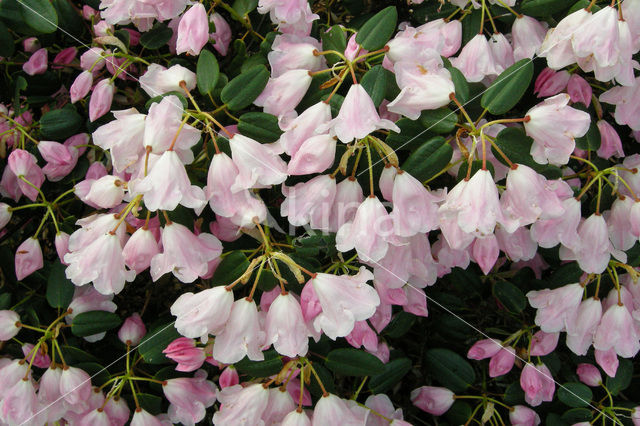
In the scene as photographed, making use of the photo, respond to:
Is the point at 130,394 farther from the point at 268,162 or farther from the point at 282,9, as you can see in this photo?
the point at 282,9

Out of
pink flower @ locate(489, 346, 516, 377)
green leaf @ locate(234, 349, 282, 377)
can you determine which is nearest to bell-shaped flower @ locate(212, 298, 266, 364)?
green leaf @ locate(234, 349, 282, 377)

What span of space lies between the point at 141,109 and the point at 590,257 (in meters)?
0.78

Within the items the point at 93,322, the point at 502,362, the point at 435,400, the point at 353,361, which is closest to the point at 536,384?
the point at 502,362

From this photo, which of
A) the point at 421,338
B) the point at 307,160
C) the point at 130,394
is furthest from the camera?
the point at 421,338

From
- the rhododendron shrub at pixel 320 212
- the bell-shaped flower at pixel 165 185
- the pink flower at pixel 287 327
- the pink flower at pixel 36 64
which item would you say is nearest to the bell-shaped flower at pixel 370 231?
the rhododendron shrub at pixel 320 212

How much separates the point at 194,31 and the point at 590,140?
0.65 meters

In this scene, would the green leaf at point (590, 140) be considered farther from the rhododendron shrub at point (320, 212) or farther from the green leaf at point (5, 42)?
the green leaf at point (5, 42)

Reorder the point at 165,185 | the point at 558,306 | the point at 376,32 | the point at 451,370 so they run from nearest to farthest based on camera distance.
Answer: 1. the point at 165,185
2. the point at 376,32
3. the point at 558,306
4. the point at 451,370

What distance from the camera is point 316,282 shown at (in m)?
0.79

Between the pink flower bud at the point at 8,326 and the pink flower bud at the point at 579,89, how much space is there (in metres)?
1.00

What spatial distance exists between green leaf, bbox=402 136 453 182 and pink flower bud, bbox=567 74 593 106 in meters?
0.32

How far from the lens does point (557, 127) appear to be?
772mm

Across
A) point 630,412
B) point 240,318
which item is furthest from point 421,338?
point 240,318

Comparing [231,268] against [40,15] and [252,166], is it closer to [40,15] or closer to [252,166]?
[252,166]
